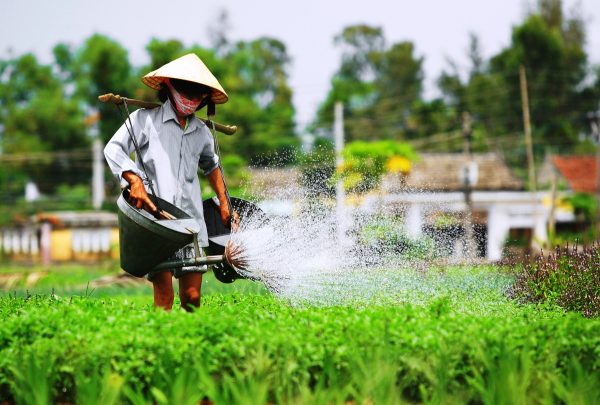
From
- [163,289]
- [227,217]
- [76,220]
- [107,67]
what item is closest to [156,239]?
[163,289]

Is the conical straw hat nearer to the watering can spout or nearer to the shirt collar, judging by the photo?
the shirt collar

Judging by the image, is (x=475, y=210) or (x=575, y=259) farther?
(x=475, y=210)

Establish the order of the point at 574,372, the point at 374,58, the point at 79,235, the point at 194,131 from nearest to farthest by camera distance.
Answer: the point at 574,372
the point at 194,131
the point at 79,235
the point at 374,58

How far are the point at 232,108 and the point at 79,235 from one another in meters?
10.1

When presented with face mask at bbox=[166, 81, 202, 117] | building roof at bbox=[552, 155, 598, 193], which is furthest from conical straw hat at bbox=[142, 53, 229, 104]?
building roof at bbox=[552, 155, 598, 193]

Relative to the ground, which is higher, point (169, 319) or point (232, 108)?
point (232, 108)

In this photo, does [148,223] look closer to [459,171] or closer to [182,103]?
[182,103]

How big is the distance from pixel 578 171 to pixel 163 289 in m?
47.3

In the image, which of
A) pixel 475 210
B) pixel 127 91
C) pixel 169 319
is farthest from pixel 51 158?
pixel 169 319

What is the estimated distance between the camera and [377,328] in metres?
5.45

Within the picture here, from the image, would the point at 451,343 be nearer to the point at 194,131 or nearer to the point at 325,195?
the point at 194,131

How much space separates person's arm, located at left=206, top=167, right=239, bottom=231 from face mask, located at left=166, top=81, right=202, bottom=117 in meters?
0.61

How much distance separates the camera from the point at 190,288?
6.84 m

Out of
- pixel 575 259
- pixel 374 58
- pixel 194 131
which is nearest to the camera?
pixel 194 131
